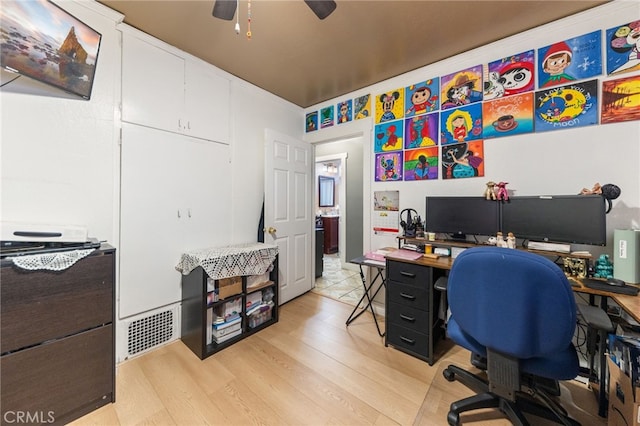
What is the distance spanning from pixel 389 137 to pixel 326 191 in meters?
3.96

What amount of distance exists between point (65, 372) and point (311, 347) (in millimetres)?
1587

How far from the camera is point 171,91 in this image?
7.04 ft

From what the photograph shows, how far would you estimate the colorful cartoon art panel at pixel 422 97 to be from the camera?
2373 millimetres

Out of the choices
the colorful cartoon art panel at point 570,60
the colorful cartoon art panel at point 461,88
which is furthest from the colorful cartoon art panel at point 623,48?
the colorful cartoon art panel at point 461,88

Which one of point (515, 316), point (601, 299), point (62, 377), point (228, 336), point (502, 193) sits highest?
point (502, 193)

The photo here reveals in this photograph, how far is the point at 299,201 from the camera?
324 centimetres

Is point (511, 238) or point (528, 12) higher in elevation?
point (528, 12)

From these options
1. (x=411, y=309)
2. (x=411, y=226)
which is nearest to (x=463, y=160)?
(x=411, y=226)

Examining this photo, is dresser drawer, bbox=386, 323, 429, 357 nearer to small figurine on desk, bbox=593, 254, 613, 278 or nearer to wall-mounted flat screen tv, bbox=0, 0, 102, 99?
small figurine on desk, bbox=593, 254, 613, 278

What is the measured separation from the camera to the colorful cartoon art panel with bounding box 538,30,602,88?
171 centimetres

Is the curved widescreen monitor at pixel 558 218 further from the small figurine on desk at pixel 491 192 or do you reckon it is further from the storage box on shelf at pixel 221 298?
the storage box on shelf at pixel 221 298

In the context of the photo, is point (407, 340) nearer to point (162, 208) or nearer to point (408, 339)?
point (408, 339)

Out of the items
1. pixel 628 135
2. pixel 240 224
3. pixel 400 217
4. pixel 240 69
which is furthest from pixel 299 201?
pixel 628 135

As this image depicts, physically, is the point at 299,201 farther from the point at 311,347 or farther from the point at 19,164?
the point at 19,164
